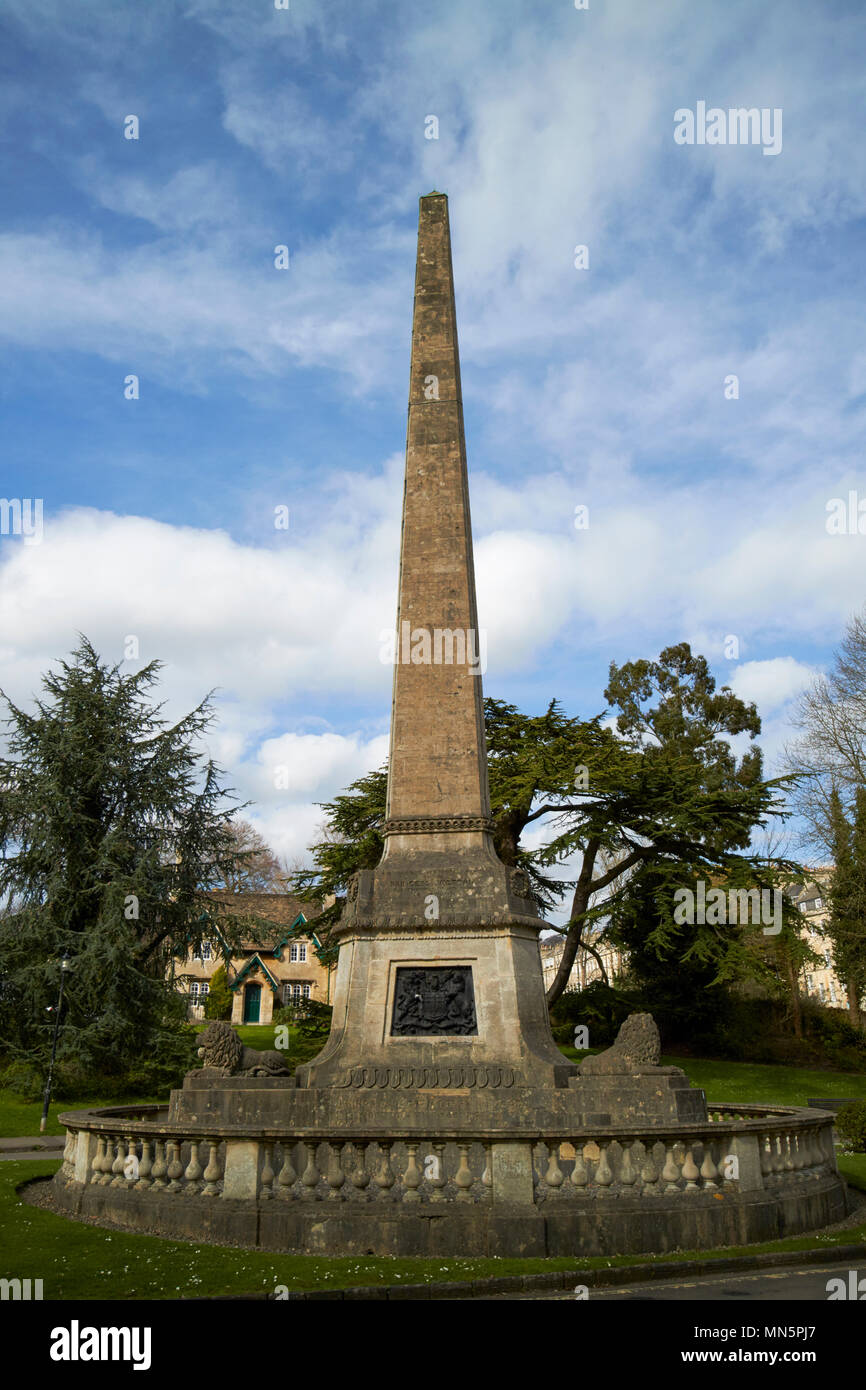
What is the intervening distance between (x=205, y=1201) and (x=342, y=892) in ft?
84.6

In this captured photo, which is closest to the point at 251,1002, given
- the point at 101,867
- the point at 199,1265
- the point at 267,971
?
the point at 267,971

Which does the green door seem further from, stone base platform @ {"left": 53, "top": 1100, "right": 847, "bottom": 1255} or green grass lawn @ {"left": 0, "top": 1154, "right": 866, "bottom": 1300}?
green grass lawn @ {"left": 0, "top": 1154, "right": 866, "bottom": 1300}

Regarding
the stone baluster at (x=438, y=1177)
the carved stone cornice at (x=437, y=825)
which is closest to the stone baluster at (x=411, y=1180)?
the stone baluster at (x=438, y=1177)

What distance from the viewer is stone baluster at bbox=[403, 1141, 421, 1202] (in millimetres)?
8836

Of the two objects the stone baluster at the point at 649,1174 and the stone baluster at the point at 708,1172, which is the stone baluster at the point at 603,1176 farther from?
the stone baluster at the point at 708,1172

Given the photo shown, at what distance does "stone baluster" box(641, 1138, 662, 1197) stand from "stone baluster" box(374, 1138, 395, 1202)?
7.63 ft

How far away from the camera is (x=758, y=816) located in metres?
33.6

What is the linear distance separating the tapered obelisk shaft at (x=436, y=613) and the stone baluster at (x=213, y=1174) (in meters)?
4.68

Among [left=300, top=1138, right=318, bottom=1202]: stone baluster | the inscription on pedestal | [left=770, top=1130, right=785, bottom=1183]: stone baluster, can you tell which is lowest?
[left=770, top=1130, right=785, bottom=1183]: stone baluster

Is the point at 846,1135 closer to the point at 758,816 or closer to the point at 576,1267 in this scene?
the point at 576,1267

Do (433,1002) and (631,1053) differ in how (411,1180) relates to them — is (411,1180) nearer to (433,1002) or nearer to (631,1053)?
(433,1002)

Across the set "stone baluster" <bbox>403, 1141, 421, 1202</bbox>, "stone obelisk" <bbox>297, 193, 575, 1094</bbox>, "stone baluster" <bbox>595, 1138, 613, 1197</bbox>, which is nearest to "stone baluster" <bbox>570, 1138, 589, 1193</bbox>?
"stone baluster" <bbox>595, 1138, 613, 1197</bbox>

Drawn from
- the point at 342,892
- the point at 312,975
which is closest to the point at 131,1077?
the point at 342,892

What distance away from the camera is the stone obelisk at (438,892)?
1151 cm
